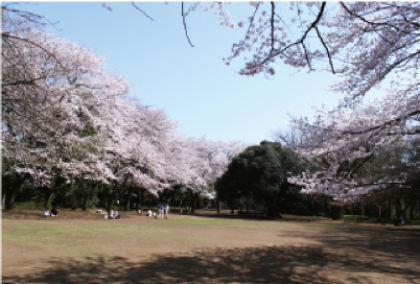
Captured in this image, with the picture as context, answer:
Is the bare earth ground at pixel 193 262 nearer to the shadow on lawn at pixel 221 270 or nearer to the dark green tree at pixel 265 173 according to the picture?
the shadow on lawn at pixel 221 270

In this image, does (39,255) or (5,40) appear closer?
(5,40)

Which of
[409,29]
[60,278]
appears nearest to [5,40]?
[60,278]

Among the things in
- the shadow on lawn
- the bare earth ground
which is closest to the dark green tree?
the bare earth ground

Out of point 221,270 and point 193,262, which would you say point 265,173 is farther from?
point 221,270

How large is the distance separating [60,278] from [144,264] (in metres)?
1.56

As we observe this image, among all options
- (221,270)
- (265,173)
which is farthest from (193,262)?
(265,173)

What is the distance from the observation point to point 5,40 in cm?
416

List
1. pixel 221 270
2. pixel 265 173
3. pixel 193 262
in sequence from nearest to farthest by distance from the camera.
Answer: pixel 221 270, pixel 193 262, pixel 265 173

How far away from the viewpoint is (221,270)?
5.40m

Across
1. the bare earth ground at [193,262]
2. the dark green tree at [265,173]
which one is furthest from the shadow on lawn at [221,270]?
the dark green tree at [265,173]

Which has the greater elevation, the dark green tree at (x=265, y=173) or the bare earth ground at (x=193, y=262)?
the dark green tree at (x=265, y=173)

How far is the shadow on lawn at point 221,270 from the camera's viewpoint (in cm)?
458

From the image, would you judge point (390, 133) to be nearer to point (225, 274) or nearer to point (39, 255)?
point (225, 274)

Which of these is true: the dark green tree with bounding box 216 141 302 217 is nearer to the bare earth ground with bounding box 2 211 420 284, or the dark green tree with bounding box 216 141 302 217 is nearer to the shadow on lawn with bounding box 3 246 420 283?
the bare earth ground with bounding box 2 211 420 284
